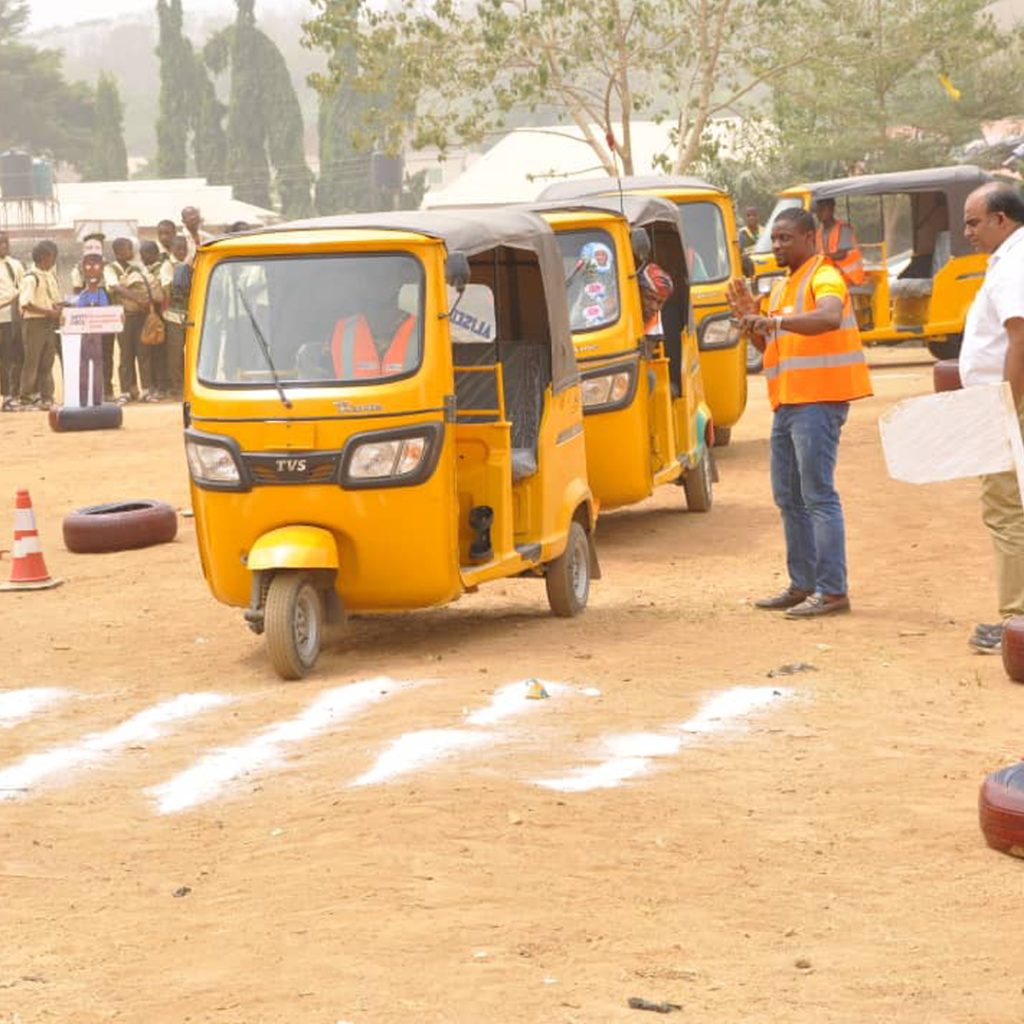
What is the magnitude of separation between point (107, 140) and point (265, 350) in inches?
3923

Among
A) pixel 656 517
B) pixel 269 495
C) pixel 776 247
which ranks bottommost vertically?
pixel 656 517

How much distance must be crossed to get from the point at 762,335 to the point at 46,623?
4.24m

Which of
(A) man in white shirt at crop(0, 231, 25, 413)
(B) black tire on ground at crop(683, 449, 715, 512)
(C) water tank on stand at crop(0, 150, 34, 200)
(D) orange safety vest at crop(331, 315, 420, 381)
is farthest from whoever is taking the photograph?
(C) water tank on stand at crop(0, 150, 34, 200)

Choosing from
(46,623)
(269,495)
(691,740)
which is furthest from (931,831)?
(46,623)

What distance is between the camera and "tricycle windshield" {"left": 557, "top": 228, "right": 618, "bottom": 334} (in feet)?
45.7

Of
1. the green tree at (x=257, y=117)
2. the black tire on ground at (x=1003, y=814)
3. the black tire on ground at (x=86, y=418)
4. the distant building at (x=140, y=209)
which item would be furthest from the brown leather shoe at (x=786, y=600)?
the green tree at (x=257, y=117)

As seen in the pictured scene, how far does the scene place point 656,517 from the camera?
16.0 m

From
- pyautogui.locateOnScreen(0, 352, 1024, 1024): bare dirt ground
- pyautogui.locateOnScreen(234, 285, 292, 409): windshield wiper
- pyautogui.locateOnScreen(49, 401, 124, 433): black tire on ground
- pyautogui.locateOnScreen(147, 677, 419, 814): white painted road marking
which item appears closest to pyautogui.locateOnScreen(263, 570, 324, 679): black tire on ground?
pyautogui.locateOnScreen(0, 352, 1024, 1024): bare dirt ground

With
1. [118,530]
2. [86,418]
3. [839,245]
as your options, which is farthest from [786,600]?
[86,418]

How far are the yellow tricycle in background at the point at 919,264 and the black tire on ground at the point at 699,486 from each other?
26.3 feet

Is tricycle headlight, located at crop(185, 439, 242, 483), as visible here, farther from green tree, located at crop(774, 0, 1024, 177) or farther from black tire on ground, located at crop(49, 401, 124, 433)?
green tree, located at crop(774, 0, 1024, 177)

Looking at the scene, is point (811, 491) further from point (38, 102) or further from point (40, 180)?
point (38, 102)

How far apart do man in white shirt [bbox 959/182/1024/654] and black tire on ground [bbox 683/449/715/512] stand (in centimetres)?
552

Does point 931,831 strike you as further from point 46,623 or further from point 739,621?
point 46,623
